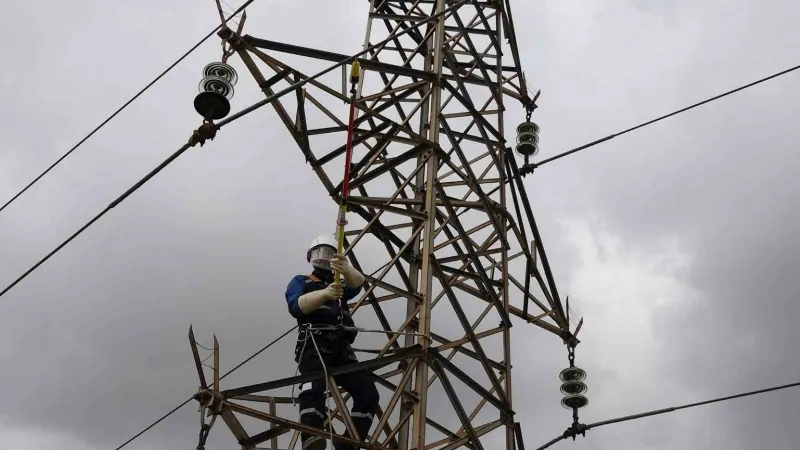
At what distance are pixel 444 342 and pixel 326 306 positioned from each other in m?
2.56

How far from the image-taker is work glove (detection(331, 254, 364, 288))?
28.3ft

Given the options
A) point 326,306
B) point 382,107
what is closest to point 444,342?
point 326,306

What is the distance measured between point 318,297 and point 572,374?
5541 mm

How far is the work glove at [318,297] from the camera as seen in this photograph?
8.62 metres

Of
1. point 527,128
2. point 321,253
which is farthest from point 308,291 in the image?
point 527,128

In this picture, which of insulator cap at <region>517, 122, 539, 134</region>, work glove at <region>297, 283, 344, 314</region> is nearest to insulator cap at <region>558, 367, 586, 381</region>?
insulator cap at <region>517, 122, 539, 134</region>

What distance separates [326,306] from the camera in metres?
9.27

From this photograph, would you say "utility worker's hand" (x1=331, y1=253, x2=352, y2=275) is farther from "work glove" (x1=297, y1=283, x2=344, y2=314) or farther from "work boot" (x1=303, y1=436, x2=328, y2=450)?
"work boot" (x1=303, y1=436, x2=328, y2=450)

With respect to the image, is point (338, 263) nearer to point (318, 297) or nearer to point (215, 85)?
point (318, 297)

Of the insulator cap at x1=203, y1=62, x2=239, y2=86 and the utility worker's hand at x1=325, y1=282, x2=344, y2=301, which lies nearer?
the utility worker's hand at x1=325, y1=282, x2=344, y2=301

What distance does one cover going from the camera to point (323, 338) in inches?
362

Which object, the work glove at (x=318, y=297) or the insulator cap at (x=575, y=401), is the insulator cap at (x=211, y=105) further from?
the insulator cap at (x=575, y=401)

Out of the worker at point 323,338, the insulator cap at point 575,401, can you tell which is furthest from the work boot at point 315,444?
the insulator cap at point 575,401

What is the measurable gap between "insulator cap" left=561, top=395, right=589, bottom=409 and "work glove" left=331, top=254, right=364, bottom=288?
4925 mm
